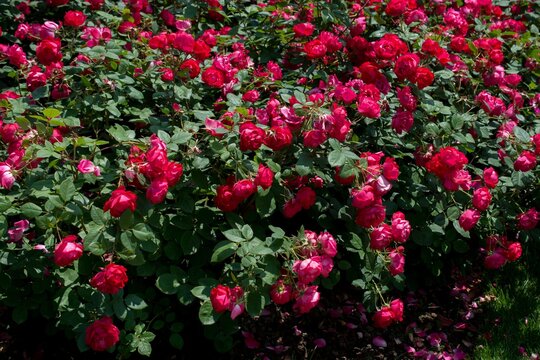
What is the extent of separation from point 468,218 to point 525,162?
0.35 metres

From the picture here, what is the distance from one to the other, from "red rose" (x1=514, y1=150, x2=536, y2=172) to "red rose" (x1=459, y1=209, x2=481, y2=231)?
0.28m

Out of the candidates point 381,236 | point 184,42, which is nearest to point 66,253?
point 184,42

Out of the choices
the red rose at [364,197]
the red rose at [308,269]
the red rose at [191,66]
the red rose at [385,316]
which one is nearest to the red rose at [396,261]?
the red rose at [385,316]

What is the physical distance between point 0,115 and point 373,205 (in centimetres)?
142

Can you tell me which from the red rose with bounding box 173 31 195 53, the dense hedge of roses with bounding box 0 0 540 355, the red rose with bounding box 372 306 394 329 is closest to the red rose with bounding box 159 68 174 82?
the dense hedge of roses with bounding box 0 0 540 355

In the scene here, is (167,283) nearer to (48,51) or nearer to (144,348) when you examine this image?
(144,348)

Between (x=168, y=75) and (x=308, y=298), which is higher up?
(x=168, y=75)

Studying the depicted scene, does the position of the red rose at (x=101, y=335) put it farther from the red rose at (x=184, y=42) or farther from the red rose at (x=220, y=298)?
the red rose at (x=184, y=42)

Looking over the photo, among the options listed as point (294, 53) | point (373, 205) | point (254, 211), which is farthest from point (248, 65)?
point (373, 205)

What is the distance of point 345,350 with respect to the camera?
2686 mm

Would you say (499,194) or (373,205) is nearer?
(373,205)

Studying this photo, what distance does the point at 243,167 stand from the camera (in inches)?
82.6

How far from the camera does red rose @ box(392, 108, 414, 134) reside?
8.09 ft

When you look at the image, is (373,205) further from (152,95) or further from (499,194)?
(152,95)
